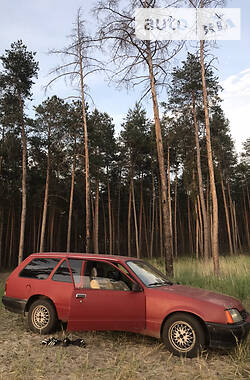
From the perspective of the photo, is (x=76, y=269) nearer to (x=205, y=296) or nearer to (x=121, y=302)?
(x=121, y=302)

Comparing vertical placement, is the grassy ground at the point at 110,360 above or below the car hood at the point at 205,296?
below

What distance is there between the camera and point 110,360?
4.91m

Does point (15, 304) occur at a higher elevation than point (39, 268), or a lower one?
lower

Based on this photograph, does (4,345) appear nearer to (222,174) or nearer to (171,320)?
(171,320)

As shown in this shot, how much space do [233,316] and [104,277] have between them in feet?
7.95

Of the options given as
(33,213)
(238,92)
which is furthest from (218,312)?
(33,213)

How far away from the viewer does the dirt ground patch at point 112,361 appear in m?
4.31

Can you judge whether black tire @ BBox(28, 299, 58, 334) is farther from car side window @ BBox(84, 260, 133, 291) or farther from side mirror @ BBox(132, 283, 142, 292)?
side mirror @ BBox(132, 283, 142, 292)

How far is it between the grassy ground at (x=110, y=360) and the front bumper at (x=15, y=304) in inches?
19.1

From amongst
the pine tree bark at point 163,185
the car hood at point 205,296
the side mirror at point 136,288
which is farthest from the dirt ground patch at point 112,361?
the pine tree bark at point 163,185

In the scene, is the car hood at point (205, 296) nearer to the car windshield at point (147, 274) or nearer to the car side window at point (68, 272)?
the car windshield at point (147, 274)

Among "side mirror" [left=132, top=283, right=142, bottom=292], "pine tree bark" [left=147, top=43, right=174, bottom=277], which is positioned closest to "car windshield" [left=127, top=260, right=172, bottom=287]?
"side mirror" [left=132, top=283, right=142, bottom=292]

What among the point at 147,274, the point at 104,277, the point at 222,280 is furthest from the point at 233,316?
the point at 222,280

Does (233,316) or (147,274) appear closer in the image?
(233,316)
